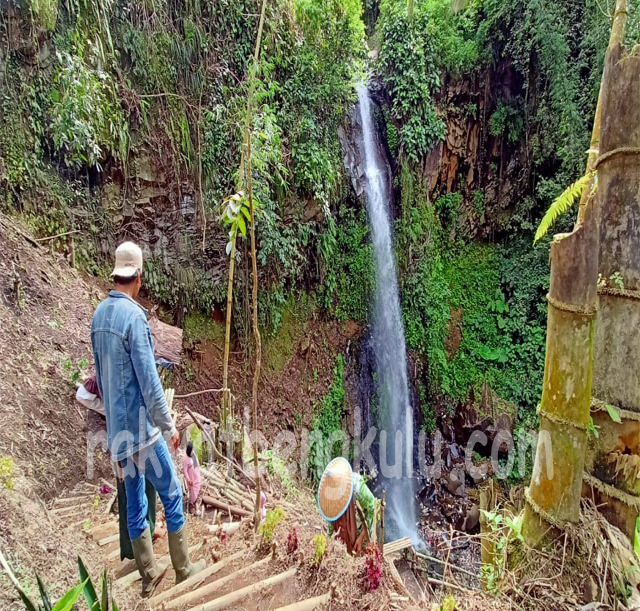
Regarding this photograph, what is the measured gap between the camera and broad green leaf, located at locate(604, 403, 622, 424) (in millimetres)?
1690

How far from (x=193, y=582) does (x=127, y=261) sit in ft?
5.52

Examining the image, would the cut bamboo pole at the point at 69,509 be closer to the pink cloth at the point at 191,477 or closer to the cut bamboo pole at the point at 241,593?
the pink cloth at the point at 191,477

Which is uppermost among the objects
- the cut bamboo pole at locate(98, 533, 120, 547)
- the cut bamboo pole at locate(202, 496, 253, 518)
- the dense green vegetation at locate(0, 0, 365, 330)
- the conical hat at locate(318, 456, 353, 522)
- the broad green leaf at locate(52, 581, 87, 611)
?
the dense green vegetation at locate(0, 0, 365, 330)

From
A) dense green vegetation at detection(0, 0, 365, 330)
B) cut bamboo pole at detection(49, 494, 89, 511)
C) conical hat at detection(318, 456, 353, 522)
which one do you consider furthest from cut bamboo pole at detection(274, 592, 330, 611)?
dense green vegetation at detection(0, 0, 365, 330)

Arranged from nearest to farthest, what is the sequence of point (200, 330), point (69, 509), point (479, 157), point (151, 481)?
point (151, 481)
point (69, 509)
point (200, 330)
point (479, 157)

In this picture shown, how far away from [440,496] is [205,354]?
534 centimetres

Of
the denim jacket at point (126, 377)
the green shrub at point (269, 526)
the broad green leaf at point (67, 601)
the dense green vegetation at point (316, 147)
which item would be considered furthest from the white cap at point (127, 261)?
the green shrub at point (269, 526)

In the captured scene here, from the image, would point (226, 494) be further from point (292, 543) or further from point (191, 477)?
point (292, 543)

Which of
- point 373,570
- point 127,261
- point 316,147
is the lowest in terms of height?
point 373,570

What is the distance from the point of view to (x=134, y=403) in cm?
201

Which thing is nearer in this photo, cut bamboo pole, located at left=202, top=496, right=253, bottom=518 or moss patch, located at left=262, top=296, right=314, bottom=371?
cut bamboo pole, located at left=202, top=496, right=253, bottom=518

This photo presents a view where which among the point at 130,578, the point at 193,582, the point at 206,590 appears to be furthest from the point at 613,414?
the point at 130,578

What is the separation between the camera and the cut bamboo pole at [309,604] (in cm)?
196

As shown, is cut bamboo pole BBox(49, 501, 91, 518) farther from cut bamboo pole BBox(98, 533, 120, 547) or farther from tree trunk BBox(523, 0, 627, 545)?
tree trunk BBox(523, 0, 627, 545)
